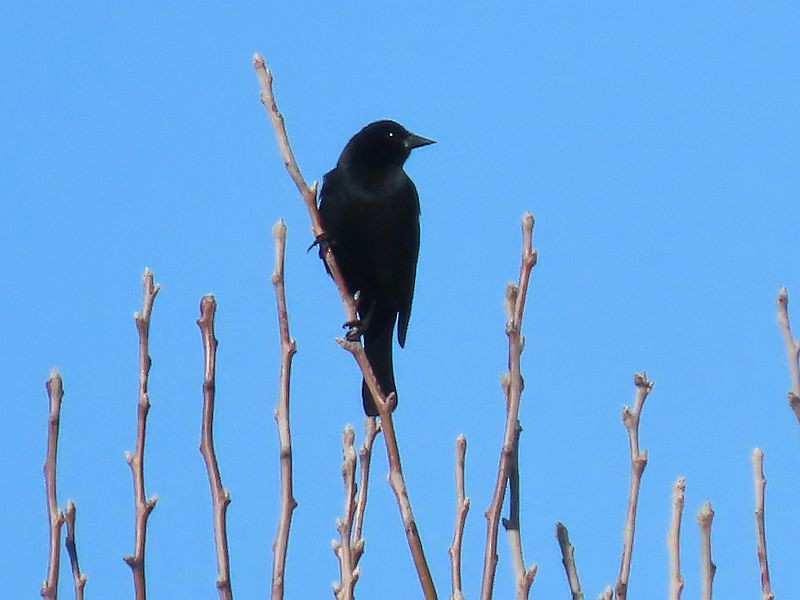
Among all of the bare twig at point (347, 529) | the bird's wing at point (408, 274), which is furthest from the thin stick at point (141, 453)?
the bird's wing at point (408, 274)

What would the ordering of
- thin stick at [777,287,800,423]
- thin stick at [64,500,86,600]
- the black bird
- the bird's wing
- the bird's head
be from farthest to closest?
the bird's head < the bird's wing < the black bird < thin stick at [777,287,800,423] < thin stick at [64,500,86,600]

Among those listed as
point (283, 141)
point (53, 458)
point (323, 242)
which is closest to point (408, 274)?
point (323, 242)

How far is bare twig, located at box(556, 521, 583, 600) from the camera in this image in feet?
9.21

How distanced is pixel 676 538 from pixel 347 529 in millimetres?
674

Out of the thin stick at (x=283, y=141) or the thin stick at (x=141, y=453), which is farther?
the thin stick at (x=283, y=141)

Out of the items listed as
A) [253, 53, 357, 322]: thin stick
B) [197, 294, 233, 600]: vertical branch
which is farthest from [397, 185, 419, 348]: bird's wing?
[197, 294, 233, 600]: vertical branch

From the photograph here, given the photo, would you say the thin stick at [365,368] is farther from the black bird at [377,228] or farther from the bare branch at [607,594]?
the black bird at [377,228]

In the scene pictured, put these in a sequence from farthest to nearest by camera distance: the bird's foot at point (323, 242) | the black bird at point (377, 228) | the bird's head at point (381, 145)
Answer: the bird's head at point (381, 145)
the black bird at point (377, 228)
the bird's foot at point (323, 242)

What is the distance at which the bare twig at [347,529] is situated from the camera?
8.70 ft

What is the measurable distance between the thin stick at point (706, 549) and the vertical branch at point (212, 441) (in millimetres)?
940

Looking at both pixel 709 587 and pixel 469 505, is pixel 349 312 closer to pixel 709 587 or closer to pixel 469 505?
pixel 469 505

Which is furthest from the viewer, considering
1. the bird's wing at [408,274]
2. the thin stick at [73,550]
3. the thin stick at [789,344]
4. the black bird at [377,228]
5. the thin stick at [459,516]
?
the bird's wing at [408,274]

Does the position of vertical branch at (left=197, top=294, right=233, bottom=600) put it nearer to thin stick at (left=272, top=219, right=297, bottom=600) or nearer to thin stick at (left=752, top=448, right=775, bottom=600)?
thin stick at (left=272, top=219, right=297, bottom=600)

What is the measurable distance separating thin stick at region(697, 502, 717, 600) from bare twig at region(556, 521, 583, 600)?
250 millimetres
